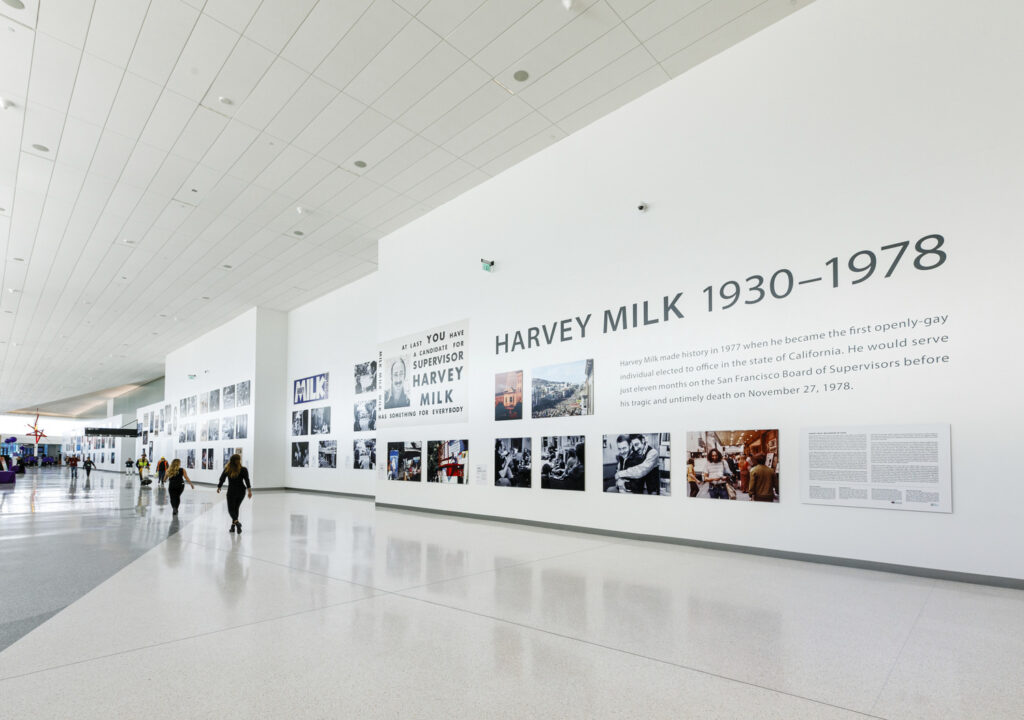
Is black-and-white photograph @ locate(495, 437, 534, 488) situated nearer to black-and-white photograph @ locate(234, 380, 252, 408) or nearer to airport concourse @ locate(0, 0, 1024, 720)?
airport concourse @ locate(0, 0, 1024, 720)

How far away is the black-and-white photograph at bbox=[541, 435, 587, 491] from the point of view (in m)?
9.48

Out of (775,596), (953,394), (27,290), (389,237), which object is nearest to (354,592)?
(775,596)

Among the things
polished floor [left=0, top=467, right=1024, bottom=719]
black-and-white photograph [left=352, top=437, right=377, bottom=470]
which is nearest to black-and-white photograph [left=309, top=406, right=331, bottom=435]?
black-and-white photograph [left=352, top=437, right=377, bottom=470]

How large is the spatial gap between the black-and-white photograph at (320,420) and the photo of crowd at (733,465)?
14.3m

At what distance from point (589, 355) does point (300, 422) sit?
14746 millimetres

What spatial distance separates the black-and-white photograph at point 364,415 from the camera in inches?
682

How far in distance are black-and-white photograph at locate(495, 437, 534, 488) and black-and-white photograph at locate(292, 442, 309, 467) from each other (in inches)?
461

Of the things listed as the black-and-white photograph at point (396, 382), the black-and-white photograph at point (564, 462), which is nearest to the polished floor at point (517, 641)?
the black-and-white photograph at point (564, 462)

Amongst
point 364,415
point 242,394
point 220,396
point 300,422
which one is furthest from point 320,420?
point 220,396

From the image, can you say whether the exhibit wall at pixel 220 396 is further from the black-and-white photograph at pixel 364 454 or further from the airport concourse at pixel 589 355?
the airport concourse at pixel 589 355

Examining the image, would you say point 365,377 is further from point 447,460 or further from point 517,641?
point 517,641

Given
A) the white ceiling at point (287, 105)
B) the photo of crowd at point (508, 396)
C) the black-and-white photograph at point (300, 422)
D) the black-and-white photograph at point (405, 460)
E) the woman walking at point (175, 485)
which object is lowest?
the woman walking at point (175, 485)

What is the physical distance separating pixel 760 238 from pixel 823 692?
581 centimetres

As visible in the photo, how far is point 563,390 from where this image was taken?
32.4 feet
